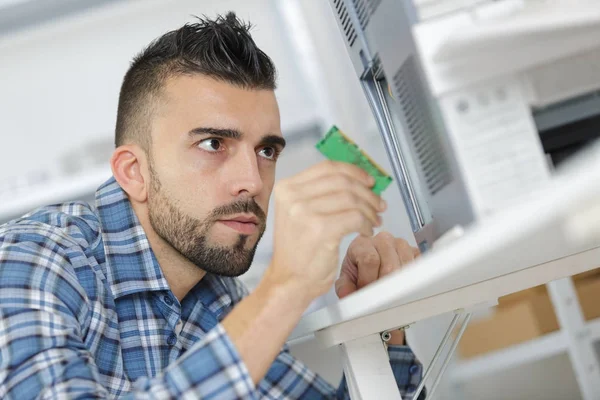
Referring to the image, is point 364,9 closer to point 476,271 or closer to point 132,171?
point 476,271

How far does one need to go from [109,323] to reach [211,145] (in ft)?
1.14

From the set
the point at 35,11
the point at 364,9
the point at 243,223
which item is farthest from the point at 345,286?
the point at 35,11

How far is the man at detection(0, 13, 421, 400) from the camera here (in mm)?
718

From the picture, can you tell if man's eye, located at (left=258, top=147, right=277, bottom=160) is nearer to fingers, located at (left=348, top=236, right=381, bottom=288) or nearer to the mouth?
the mouth

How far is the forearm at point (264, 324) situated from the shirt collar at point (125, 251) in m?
0.42

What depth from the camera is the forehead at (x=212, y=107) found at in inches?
47.5

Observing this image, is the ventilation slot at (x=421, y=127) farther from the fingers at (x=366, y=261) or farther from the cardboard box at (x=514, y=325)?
the cardboard box at (x=514, y=325)

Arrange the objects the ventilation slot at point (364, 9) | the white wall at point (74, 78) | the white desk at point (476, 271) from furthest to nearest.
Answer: the white wall at point (74, 78) → the ventilation slot at point (364, 9) → the white desk at point (476, 271)

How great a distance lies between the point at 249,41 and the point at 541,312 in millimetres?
1271

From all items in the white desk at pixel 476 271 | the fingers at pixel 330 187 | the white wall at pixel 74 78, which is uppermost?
the white wall at pixel 74 78

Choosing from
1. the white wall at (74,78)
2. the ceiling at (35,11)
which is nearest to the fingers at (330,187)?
the white wall at (74,78)

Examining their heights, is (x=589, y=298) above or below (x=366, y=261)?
below

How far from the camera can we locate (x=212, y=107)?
1.22 metres

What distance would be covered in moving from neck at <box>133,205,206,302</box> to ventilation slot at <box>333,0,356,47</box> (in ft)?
1.71
